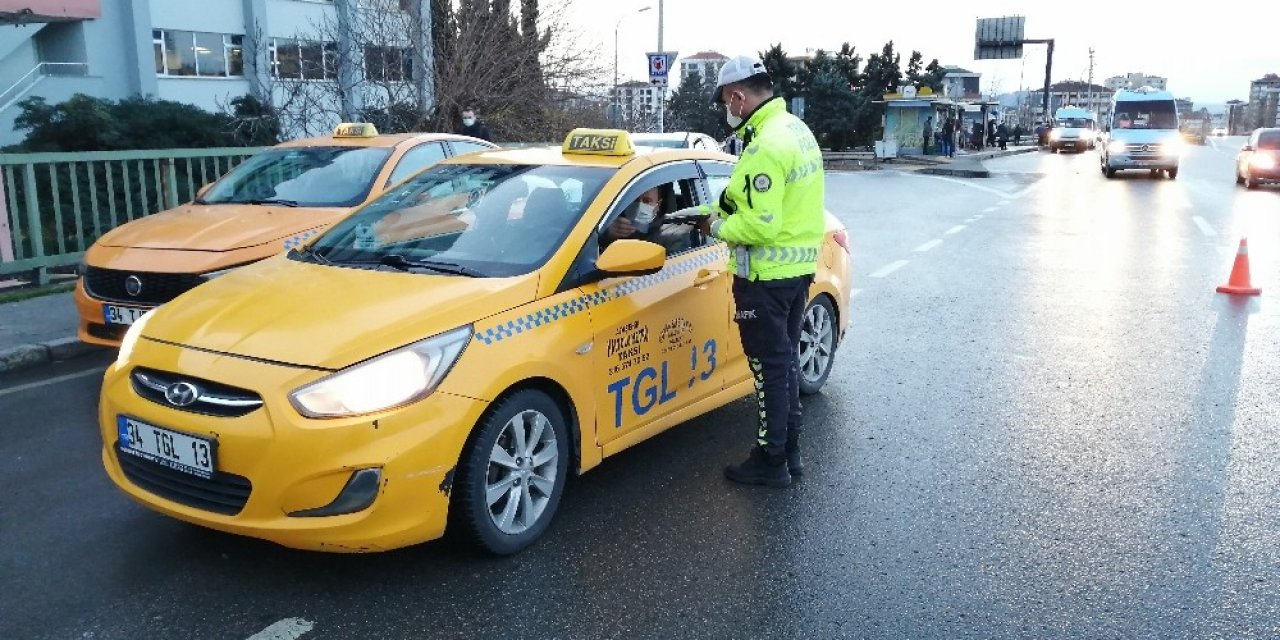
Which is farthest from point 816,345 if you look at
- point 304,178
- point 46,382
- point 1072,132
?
point 1072,132

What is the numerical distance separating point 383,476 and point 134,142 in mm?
14277

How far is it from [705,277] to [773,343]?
549 mm

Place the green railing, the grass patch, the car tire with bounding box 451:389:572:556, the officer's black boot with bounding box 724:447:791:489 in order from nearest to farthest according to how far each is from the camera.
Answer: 1. the car tire with bounding box 451:389:572:556
2. the officer's black boot with bounding box 724:447:791:489
3. the grass patch
4. the green railing

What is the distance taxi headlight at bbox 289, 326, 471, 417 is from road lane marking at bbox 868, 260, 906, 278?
25.3 ft

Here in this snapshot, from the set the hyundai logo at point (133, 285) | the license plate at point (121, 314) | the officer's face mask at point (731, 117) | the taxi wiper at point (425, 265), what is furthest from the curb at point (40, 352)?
the officer's face mask at point (731, 117)

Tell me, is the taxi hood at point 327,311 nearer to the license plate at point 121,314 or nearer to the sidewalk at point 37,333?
the license plate at point 121,314

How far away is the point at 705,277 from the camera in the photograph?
4.79 meters

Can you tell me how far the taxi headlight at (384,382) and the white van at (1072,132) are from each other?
51155 mm

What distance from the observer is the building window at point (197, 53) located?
3102cm

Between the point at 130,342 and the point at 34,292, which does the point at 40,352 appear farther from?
the point at 130,342

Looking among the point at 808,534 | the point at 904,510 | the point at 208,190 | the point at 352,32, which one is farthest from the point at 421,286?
the point at 352,32

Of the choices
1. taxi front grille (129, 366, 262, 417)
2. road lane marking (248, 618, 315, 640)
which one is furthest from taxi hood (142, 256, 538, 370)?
road lane marking (248, 618, 315, 640)

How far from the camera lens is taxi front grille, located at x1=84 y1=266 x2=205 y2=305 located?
6.13 m

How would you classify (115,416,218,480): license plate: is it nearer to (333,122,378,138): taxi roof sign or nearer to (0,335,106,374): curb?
(0,335,106,374): curb
